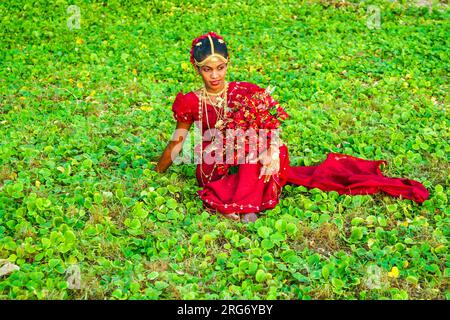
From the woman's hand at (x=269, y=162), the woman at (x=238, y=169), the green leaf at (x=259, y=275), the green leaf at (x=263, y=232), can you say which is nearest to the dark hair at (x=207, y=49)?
the woman at (x=238, y=169)

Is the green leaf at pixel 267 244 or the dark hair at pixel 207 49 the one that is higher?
the dark hair at pixel 207 49

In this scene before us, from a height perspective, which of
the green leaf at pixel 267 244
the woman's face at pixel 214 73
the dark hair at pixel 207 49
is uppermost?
the dark hair at pixel 207 49

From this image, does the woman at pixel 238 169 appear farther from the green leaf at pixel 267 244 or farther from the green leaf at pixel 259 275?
the green leaf at pixel 259 275

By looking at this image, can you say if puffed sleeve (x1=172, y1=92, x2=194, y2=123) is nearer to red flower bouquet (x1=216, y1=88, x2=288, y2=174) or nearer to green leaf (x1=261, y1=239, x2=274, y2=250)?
red flower bouquet (x1=216, y1=88, x2=288, y2=174)

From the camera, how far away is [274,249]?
3959 millimetres

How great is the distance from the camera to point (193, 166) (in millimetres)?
5137

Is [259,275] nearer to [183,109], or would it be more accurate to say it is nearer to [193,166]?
[183,109]

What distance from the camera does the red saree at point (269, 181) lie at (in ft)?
14.1

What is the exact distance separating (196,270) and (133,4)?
24.1 feet

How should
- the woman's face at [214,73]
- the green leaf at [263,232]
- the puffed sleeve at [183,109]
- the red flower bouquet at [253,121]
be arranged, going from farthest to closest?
the puffed sleeve at [183,109] < the woman's face at [214,73] < the red flower bouquet at [253,121] < the green leaf at [263,232]

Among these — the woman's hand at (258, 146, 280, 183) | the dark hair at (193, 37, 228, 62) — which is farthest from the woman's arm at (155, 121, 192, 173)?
the woman's hand at (258, 146, 280, 183)

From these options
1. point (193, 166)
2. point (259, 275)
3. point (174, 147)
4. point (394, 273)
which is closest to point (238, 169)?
point (174, 147)

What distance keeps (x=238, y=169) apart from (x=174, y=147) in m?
0.64

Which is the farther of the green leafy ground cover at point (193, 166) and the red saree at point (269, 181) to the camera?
the red saree at point (269, 181)
